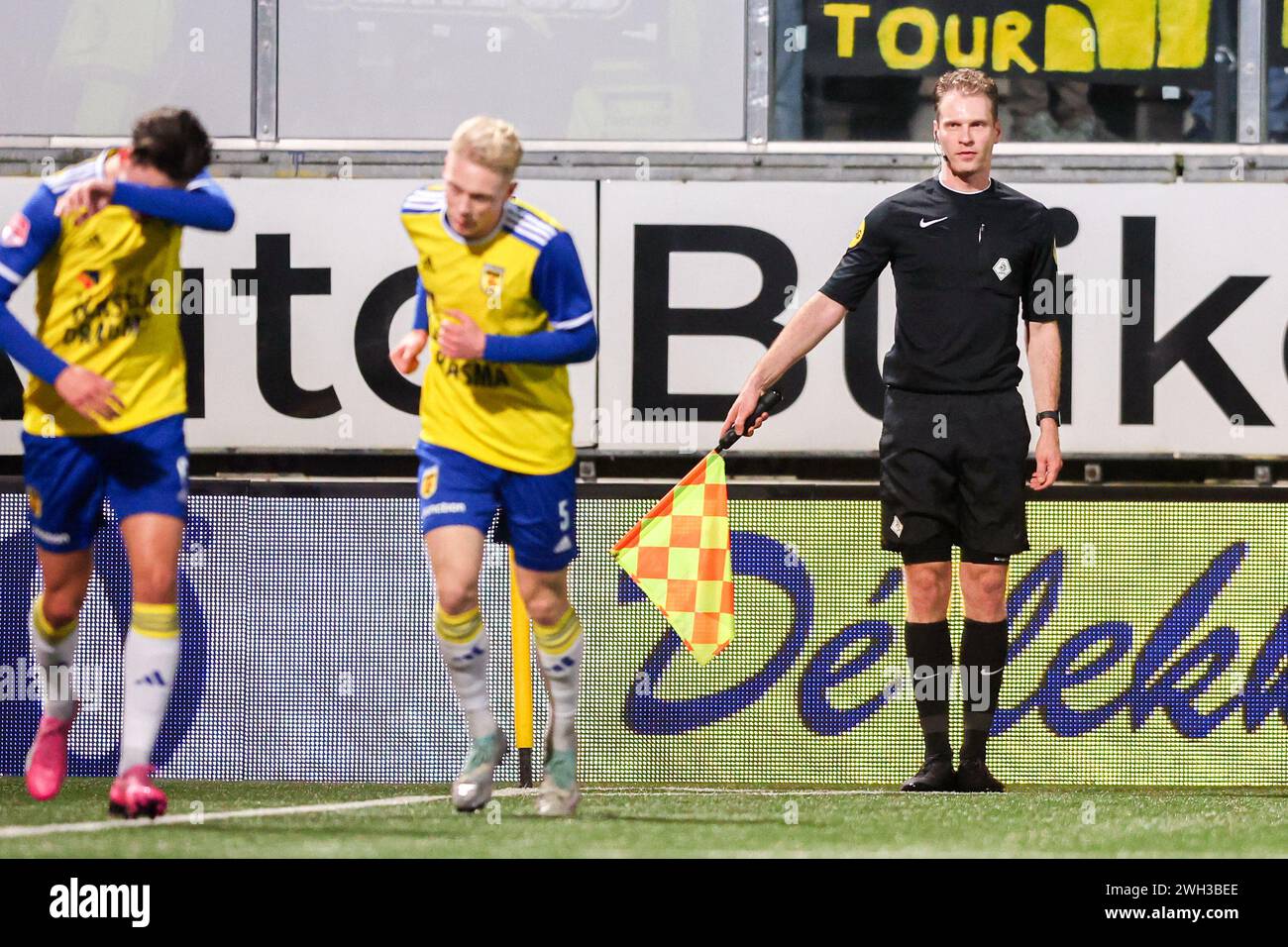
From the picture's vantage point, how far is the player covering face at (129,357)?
490cm

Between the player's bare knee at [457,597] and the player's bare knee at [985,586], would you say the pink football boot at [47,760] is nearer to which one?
the player's bare knee at [457,597]

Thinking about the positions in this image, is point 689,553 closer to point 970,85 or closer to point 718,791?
point 718,791

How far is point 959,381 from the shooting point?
19.5ft

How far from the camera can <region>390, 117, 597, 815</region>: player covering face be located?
5.05 m

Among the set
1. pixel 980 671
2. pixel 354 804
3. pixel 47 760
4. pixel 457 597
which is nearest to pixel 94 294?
pixel 457 597

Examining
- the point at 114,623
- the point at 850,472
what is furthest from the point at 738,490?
the point at 114,623

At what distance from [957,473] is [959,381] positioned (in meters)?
0.29

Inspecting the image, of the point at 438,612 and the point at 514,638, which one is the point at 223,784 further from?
the point at 438,612

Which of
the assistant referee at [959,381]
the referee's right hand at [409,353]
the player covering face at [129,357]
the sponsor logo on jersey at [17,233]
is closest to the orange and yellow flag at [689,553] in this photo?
the assistant referee at [959,381]

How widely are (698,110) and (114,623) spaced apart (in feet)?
9.58

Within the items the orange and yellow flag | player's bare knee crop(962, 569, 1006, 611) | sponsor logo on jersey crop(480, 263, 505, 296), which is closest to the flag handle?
the orange and yellow flag

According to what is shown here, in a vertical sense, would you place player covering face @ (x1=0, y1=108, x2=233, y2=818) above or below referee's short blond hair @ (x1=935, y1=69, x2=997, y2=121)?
below

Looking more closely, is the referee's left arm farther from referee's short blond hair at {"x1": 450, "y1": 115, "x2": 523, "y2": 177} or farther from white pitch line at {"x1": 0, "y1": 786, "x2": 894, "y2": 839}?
referee's short blond hair at {"x1": 450, "y1": 115, "x2": 523, "y2": 177}

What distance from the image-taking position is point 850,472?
296 inches
